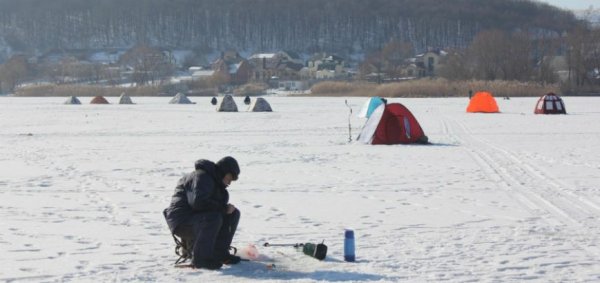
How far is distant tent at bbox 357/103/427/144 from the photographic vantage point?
21609 mm

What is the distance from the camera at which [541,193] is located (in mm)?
12555

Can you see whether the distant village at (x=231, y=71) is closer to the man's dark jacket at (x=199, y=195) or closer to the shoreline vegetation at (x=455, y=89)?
the shoreline vegetation at (x=455, y=89)

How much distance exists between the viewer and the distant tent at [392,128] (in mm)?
21609

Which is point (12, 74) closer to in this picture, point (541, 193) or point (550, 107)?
point (550, 107)

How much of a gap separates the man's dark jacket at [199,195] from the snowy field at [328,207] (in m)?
0.51

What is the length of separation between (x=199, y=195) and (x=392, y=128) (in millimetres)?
14478

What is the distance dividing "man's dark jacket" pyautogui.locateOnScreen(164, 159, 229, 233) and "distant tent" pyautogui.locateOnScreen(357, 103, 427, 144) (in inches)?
550

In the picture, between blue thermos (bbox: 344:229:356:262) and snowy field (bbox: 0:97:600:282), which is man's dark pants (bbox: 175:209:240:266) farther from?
blue thermos (bbox: 344:229:356:262)

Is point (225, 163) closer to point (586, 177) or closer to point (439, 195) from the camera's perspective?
point (439, 195)

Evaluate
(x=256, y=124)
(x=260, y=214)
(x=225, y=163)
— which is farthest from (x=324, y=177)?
(x=256, y=124)

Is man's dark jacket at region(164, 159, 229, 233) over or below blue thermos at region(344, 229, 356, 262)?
over

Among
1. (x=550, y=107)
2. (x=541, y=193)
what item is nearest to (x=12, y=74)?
(x=550, y=107)

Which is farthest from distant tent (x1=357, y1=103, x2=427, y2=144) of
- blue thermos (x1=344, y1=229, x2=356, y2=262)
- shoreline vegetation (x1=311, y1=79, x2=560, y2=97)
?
shoreline vegetation (x1=311, y1=79, x2=560, y2=97)

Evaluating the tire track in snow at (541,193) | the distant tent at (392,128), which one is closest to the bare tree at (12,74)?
the distant tent at (392,128)
